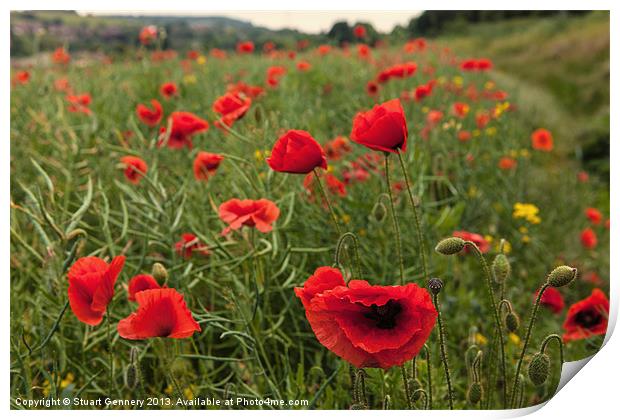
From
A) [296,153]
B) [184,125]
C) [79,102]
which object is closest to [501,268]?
[296,153]

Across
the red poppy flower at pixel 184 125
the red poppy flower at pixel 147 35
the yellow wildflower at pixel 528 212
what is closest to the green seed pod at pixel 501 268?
the red poppy flower at pixel 184 125

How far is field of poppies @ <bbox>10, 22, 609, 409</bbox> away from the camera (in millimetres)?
751

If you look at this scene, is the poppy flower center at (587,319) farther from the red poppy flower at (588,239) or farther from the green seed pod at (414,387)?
the red poppy flower at (588,239)

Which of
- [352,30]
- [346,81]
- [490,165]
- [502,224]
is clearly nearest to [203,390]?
[352,30]

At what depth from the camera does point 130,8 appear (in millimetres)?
1089

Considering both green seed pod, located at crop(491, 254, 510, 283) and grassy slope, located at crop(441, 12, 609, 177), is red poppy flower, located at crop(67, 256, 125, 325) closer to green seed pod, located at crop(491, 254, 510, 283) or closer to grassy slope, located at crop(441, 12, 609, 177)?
green seed pod, located at crop(491, 254, 510, 283)

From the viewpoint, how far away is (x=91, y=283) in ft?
2.46

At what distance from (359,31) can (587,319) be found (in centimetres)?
71

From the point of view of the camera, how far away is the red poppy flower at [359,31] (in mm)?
1311

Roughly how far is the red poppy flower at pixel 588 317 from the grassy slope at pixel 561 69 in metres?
0.53

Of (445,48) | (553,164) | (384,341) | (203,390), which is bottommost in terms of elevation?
(203,390)

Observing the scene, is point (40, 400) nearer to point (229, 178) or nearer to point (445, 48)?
point (229, 178)

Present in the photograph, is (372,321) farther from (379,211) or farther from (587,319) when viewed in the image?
(587,319)

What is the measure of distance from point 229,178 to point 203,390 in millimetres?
415
